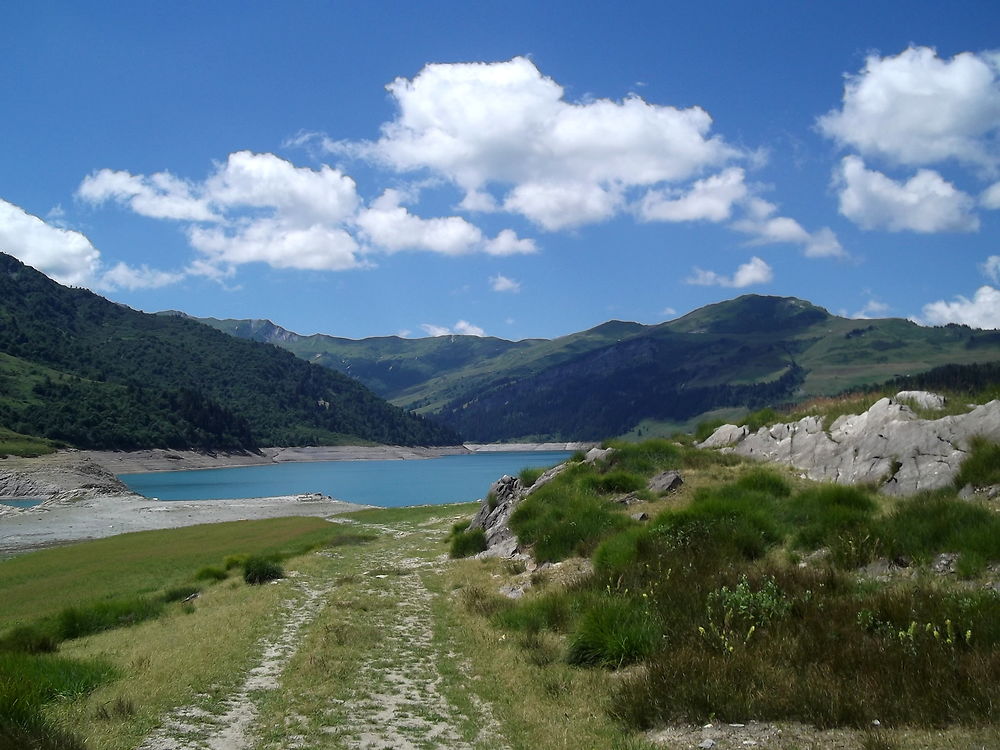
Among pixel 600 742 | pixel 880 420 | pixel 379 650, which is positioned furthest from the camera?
pixel 880 420

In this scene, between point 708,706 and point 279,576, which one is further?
point 279,576

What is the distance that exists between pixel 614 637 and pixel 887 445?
482 inches

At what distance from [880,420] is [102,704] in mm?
19231

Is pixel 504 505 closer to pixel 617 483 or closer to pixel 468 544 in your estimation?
pixel 468 544

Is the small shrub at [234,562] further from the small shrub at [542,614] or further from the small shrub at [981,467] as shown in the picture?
the small shrub at [981,467]

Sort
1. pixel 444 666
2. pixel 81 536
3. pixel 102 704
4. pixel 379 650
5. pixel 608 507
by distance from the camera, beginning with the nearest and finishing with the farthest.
Answer: pixel 102 704, pixel 444 666, pixel 379 650, pixel 608 507, pixel 81 536

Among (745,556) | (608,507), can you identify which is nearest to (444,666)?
(745,556)

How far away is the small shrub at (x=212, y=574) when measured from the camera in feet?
80.2

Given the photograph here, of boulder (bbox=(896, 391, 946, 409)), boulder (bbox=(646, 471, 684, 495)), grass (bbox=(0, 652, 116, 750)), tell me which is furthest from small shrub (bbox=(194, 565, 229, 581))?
boulder (bbox=(896, 391, 946, 409))

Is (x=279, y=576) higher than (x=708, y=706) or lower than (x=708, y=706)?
lower

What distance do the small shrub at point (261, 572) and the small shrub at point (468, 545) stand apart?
6.09 m

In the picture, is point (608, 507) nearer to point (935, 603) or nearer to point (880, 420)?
point (880, 420)

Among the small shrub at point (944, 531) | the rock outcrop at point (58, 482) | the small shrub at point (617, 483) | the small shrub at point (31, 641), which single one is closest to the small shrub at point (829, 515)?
the small shrub at point (944, 531)

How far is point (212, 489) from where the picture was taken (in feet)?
358
